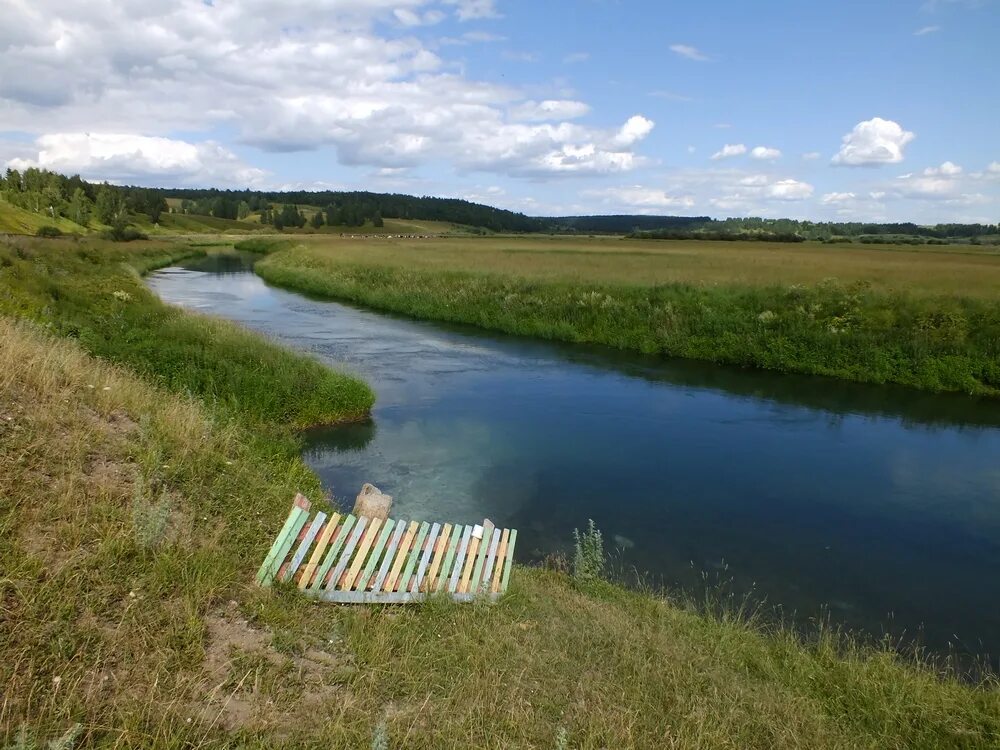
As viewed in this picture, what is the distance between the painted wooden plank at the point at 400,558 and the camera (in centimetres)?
579

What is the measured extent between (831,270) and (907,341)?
10.9 metres

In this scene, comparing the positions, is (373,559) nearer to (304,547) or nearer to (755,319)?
(304,547)

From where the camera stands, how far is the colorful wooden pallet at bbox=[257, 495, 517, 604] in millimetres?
5590

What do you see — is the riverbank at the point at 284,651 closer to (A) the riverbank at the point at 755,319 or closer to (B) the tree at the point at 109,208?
(A) the riverbank at the point at 755,319

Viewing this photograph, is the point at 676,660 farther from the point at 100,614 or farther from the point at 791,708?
the point at 100,614

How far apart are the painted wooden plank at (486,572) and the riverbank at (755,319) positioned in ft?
54.1

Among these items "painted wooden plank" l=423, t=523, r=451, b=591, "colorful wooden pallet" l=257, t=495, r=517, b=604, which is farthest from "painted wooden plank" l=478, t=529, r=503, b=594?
"painted wooden plank" l=423, t=523, r=451, b=591

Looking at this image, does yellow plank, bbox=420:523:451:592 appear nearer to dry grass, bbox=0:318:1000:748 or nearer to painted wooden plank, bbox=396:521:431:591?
painted wooden plank, bbox=396:521:431:591

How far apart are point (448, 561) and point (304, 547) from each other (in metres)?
1.37

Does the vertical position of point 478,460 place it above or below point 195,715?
below

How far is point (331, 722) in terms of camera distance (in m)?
3.86

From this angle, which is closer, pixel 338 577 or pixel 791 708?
pixel 791 708

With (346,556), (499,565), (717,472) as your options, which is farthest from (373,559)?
(717,472)

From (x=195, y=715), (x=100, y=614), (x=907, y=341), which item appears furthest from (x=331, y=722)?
(x=907, y=341)
